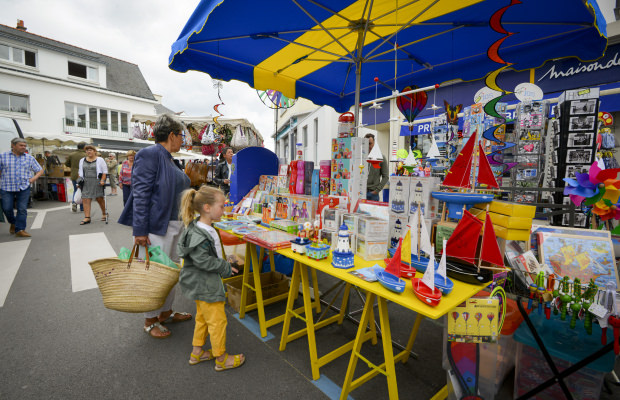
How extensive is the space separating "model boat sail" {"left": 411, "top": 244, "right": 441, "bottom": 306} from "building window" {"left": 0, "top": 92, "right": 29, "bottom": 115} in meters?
23.3

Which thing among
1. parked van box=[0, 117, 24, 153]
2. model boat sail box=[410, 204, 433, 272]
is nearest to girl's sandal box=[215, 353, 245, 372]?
model boat sail box=[410, 204, 433, 272]

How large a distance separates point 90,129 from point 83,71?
403 centimetres

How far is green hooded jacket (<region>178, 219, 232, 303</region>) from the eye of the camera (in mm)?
1952

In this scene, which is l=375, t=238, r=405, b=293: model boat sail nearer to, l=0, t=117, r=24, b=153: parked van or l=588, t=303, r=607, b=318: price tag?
l=588, t=303, r=607, b=318: price tag

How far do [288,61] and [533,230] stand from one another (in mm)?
3164

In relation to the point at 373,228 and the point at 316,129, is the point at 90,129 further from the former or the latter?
the point at 373,228

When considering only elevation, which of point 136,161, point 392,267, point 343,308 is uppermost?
point 136,161

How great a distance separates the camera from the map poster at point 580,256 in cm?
168

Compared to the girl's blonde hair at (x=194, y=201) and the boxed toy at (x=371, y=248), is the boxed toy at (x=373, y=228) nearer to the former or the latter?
the boxed toy at (x=371, y=248)

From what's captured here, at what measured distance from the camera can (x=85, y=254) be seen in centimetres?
466

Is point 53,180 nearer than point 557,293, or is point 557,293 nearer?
point 557,293

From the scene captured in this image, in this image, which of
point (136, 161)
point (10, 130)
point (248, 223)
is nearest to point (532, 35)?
point (248, 223)

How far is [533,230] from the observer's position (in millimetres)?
1971

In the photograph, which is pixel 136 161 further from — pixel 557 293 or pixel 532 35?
pixel 532 35
